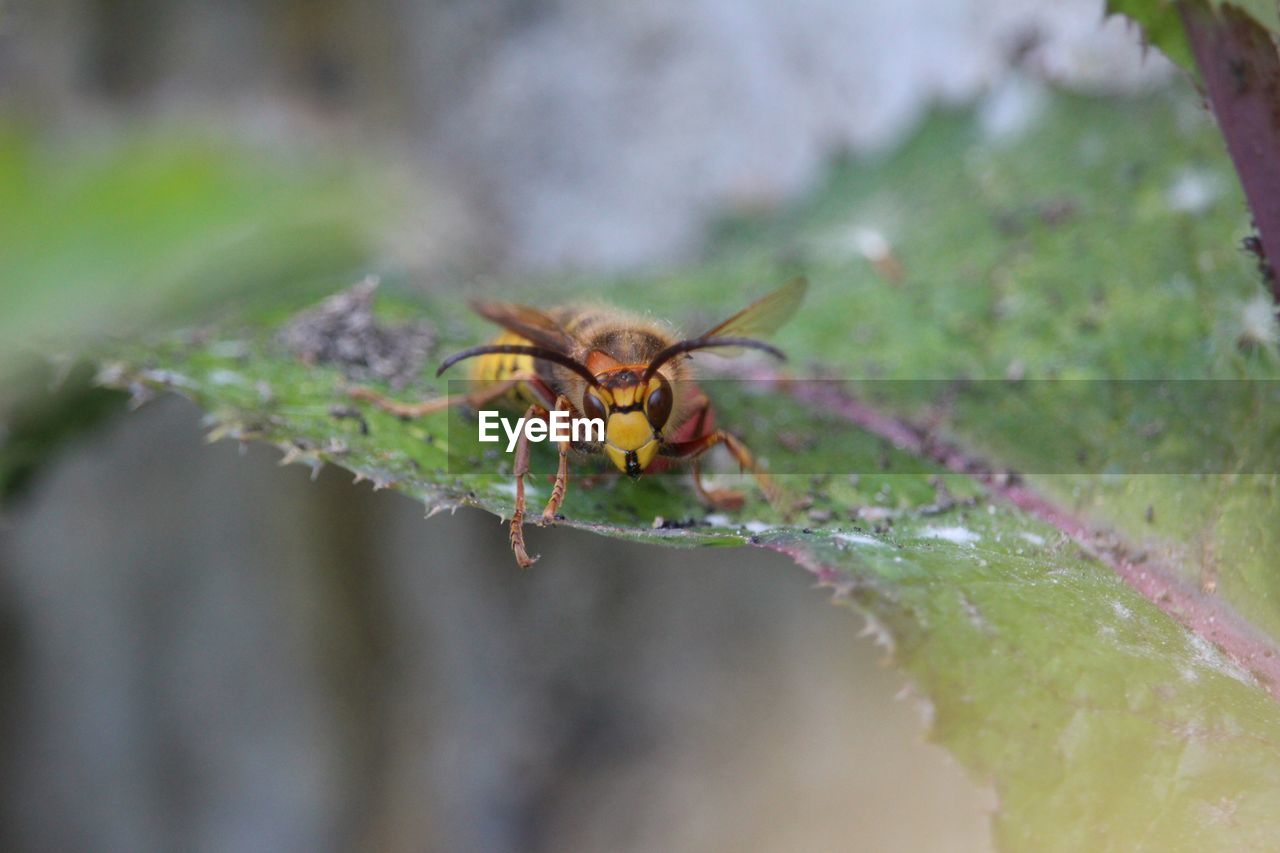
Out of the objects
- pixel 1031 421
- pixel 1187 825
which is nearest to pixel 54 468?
pixel 1031 421

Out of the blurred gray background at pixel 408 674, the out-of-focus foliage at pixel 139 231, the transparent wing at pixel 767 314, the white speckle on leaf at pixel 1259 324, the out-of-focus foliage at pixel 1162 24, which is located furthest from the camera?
the blurred gray background at pixel 408 674

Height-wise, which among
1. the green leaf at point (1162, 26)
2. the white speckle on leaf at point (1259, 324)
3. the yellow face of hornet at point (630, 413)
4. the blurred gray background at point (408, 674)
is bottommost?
the blurred gray background at point (408, 674)

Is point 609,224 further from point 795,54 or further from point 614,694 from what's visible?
point 614,694

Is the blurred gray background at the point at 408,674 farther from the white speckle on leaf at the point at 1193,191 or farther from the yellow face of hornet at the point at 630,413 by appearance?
the yellow face of hornet at the point at 630,413

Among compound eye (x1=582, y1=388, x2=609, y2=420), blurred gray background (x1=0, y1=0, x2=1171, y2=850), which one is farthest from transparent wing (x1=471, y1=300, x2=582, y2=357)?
blurred gray background (x1=0, y1=0, x2=1171, y2=850)

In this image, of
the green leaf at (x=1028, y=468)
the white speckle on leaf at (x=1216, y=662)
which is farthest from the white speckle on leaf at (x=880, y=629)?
the white speckle on leaf at (x=1216, y=662)

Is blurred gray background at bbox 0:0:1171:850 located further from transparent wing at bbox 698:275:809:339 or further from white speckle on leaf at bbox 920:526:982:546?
white speckle on leaf at bbox 920:526:982:546

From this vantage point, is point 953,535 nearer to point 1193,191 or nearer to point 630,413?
point 630,413
